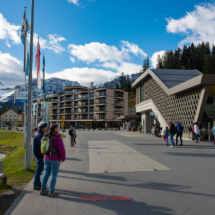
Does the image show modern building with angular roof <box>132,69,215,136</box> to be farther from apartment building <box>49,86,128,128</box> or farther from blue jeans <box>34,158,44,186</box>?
apartment building <box>49,86,128,128</box>

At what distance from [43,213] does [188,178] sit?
410cm

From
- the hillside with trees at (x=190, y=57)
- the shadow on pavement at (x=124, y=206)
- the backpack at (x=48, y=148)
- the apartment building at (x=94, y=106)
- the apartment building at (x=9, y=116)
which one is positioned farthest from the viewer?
the apartment building at (x=9, y=116)

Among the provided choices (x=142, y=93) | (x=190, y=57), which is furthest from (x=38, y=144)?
(x=190, y=57)

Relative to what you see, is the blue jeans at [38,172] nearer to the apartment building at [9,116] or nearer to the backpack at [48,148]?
the backpack at [48,148]

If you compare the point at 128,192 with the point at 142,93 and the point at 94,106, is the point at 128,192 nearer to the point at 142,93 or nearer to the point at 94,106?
the point at 142,93

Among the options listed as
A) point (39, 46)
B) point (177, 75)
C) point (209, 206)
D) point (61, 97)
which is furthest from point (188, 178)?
point (61, 97)

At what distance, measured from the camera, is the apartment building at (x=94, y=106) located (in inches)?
2936

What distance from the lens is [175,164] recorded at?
798 cm

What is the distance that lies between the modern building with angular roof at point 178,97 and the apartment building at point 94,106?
120 ft

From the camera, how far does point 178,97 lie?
2322cm

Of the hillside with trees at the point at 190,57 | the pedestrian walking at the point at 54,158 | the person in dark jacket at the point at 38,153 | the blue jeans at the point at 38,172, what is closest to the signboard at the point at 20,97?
the person in dark jacket at the point at 38,153

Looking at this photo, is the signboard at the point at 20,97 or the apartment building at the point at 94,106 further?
the apartment building at the point at 94,106

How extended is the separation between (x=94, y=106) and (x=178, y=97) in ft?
184

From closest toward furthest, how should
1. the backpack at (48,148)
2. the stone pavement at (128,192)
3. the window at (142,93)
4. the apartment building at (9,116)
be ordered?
1. the stone pavement at (128,192)
2. the backpack at (48,148)
3. the window at (142,93)
4. the apartment building at (9,116)
